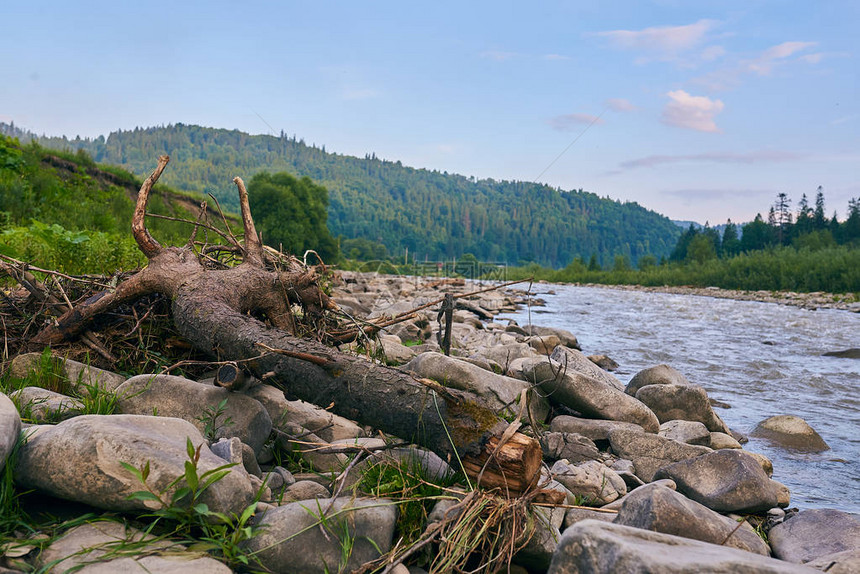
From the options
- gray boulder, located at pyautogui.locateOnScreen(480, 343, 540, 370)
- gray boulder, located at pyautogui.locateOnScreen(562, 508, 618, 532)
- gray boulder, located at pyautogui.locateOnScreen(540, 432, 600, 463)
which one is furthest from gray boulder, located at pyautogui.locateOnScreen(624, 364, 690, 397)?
gray boulder, located at pyautogui.locateOnScreen(562, 508, 618, 532)

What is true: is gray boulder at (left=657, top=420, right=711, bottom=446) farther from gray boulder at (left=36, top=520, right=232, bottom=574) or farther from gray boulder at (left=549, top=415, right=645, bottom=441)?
gray boulder at (left=36, top=520, right=232, bottom=574)

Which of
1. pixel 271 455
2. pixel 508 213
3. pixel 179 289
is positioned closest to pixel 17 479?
pixel 271 455

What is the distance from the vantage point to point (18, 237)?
26.4 feet

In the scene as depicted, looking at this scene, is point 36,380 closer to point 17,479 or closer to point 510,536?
point 17,479

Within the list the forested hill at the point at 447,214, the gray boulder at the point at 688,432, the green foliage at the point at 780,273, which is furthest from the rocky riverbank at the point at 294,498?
the forested hill at the point at 447,214

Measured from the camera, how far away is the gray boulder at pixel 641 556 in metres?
1.44

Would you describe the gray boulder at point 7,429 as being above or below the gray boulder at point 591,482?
above

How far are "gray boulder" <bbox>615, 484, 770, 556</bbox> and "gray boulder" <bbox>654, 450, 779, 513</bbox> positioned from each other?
91 cm

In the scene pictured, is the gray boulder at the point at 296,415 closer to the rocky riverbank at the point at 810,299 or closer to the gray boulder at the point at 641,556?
the gray boulder at the point at 641,556

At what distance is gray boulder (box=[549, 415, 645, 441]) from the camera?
13.3 feet

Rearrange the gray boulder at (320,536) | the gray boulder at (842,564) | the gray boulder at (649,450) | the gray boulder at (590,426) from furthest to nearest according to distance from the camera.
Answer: the gray boulder at (590,426), the gray boulder at (649,450), the gray boulder at (842,564), the gray boulder at (320,536)

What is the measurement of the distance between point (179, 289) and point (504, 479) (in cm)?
244

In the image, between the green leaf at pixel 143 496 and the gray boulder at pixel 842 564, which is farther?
the gray boulder at pixel 842 564

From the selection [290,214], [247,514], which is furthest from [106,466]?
[290,214]
